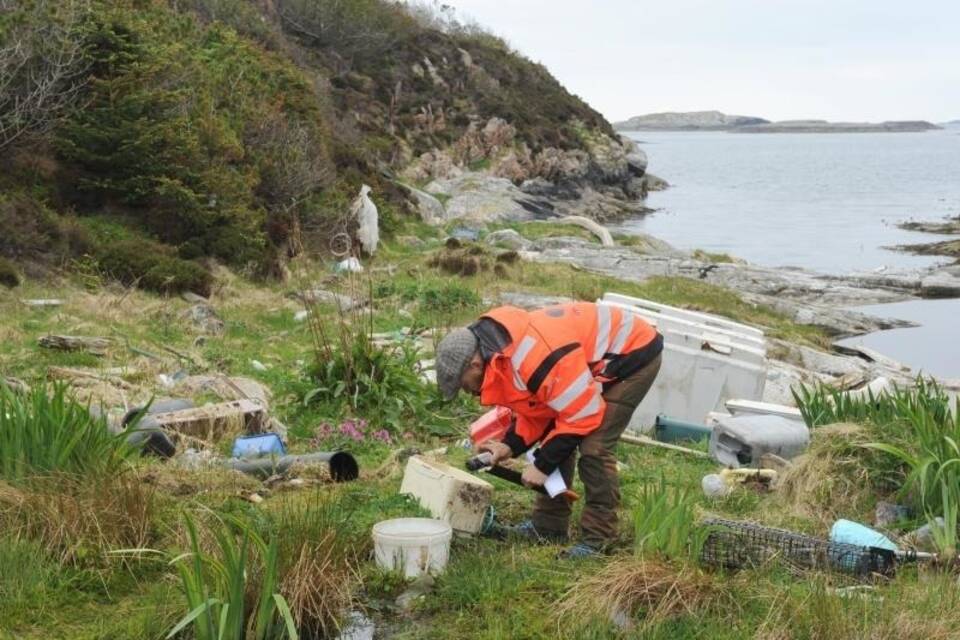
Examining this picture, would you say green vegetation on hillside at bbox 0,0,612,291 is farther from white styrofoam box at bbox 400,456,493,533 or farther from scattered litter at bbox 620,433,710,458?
white styrofoam box at bbox 400,456,493,533

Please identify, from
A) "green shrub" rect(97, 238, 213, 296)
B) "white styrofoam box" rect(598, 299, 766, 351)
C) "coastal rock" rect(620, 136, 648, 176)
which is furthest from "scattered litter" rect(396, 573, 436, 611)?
"coastal rock" rect(620, 136, 648, 176)

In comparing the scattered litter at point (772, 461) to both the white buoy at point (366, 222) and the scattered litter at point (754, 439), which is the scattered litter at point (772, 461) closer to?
the scattered litter at point (754, 439)

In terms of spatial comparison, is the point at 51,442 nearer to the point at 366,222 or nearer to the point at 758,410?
the point at 758,410

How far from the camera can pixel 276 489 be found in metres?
6.10

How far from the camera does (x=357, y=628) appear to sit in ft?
13.7

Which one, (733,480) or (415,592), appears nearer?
(415,592)

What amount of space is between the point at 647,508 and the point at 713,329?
581cm

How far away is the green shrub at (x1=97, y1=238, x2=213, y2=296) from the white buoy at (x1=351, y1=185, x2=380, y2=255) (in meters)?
5.65

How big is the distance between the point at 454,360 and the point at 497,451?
0.56 meters

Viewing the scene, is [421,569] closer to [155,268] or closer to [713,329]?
[713,329]

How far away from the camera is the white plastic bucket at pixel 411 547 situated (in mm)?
4582

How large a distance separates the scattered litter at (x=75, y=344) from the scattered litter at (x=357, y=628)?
697cm

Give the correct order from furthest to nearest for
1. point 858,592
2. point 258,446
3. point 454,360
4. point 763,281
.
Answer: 1. point 763,281
2. point 258,446
3. point 454,360
4. point 858,592

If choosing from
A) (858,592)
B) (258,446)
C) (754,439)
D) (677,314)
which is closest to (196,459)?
(258,446)
